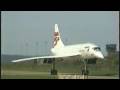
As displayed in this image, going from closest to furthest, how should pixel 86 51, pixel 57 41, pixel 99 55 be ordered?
pixel 99 55
pixel 86 51
pixel 57 41

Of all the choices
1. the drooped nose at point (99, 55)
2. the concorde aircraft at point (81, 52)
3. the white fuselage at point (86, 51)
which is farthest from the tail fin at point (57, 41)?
the drooped nose at point (99, 55)

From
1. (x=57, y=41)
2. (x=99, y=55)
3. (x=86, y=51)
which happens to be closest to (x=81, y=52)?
(x=86, y=51)

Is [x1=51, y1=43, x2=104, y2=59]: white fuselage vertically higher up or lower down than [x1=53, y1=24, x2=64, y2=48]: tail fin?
lower down

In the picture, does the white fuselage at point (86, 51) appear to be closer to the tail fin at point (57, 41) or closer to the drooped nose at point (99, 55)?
the drooped nose at point (99, 55)

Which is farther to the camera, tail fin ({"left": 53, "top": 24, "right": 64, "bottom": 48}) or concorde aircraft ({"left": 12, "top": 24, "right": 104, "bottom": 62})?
tail fin ({"left": 53, "top": 24, "right": 64, "bottom": 48})

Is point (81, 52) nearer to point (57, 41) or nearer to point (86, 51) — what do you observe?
point (86, 51)

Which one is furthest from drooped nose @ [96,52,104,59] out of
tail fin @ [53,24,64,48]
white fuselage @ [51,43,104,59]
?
tail fin @ [53,24,64,48]

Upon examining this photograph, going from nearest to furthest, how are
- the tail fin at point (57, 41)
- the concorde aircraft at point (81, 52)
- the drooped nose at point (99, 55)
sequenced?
the drooped nose at point (99, 55)
the concorde aircraft at point (81, 52)
the tail fin at point (57, 41)

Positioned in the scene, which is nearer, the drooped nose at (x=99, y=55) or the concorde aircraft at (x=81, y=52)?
the drooped nose at (x=99, y=55)

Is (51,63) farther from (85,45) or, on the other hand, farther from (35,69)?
(35,69)

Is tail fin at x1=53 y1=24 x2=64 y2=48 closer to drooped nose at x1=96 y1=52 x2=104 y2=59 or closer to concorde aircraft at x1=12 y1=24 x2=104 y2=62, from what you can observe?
concorde aircraft at x1=12 y1=24 x2=104 y2=62

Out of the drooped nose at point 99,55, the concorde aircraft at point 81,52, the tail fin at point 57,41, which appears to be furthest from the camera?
the tail fin at point 57,41

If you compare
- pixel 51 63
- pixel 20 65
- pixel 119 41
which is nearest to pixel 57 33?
pixel 51 63
